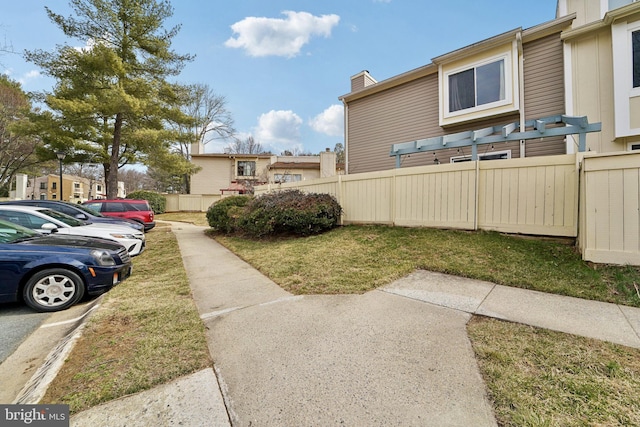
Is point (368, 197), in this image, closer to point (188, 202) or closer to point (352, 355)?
point (352, 355)

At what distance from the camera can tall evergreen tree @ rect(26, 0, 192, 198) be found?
13.9 meters

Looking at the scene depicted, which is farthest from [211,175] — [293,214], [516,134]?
[516,134]

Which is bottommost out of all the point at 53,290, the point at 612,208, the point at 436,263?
the point at 53,290

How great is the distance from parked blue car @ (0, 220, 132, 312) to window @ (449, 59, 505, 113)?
10.7 metres

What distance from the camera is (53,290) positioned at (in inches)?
159

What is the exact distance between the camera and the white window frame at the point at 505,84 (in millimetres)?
8406

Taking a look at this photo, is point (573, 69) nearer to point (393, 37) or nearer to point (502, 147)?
point (502, 147)

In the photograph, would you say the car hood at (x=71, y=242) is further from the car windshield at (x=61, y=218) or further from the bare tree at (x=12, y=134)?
the bare tree at (x=12, y=134)

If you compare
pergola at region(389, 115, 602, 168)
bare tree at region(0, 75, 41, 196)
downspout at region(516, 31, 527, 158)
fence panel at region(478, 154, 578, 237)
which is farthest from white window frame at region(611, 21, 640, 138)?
bare tree at region(0, 75, 41, 196)

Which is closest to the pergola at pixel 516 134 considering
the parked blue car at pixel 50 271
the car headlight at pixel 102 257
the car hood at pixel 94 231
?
the car headlight at pixel 102 257

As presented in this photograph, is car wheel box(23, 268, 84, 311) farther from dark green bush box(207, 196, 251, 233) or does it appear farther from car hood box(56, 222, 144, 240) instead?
dark green bush box(207, 196, 251, 233)

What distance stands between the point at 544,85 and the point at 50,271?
12433mm

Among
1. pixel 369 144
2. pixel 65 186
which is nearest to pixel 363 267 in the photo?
pixel 369 144

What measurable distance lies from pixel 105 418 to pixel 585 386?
10.8ft
